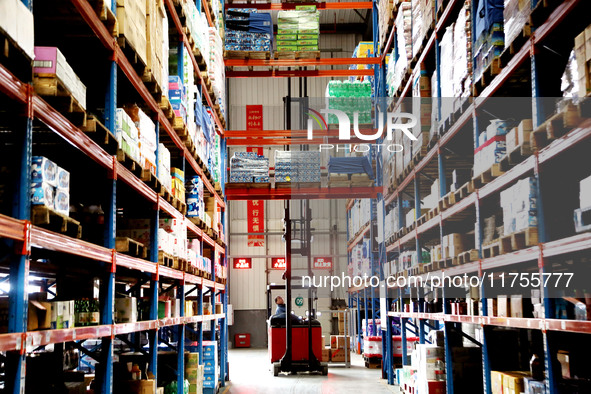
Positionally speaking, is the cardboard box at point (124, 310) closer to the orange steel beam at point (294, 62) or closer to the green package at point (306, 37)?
the orange steel beam at point (294, 62)

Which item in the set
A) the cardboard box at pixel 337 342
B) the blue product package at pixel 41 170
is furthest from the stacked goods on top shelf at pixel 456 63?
the cardboard box at pixel 337 342

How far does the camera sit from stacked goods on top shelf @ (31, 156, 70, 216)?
3.80 metres

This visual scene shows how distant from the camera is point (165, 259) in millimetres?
6875

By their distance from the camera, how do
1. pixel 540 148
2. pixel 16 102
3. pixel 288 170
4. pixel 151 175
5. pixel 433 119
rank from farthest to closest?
pixel 288 170
pixel 433 119
pixel 151 175
pixel 540 148
pixel 16 102

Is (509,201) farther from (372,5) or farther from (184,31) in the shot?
(372,5)

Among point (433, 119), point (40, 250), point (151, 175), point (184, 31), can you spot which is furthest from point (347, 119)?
point (40, 250)

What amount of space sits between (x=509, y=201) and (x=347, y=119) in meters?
7.76

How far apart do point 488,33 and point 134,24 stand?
339 centimetres

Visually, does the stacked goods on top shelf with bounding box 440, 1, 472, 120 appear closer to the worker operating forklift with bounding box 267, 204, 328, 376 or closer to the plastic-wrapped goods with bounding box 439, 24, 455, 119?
the plastic-wrapped goods with bounding box 439, 24, 455, 119

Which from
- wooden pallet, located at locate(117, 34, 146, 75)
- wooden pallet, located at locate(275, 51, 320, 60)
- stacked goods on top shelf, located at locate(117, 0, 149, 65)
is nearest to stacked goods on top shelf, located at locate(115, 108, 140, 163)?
wooden pallet, located at locate(117, 34, 146, 75)

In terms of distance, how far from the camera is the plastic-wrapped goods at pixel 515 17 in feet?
17.5

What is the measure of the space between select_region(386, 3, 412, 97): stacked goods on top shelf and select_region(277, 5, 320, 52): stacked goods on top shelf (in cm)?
235

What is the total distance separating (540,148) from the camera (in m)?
5.05

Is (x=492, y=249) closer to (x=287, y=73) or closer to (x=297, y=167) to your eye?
(x=297, y=167)
